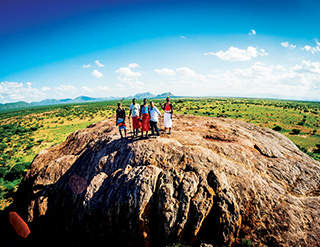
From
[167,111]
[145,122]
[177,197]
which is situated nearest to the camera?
[177,197]

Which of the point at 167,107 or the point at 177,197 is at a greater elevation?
the point at 167,107

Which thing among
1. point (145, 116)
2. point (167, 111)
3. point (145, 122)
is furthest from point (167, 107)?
point (145, 122)

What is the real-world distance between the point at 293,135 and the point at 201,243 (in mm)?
43779

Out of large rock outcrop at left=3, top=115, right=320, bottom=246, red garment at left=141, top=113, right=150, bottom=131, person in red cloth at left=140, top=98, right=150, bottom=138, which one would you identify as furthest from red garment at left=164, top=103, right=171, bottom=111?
large rock outcrop at left=3, top=115, right=320, bottom=246

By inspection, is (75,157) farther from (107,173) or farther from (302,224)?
(302,224)

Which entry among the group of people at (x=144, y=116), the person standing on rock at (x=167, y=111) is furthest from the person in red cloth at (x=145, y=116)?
the person standing on rock at (x=167, y=111)

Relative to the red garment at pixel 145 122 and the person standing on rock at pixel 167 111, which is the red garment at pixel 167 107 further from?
the red garment at pixel 145 122

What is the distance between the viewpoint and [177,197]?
303 inches

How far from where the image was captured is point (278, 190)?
844cm

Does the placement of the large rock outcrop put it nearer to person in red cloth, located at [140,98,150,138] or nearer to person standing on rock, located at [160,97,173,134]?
person in red cloth, located at [140,98,150,138]

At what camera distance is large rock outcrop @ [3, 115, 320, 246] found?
7.32 meters

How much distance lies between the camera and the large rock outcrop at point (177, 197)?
7320mm

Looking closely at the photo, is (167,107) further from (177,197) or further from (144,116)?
(177,197)

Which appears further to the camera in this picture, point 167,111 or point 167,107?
point 167,111
